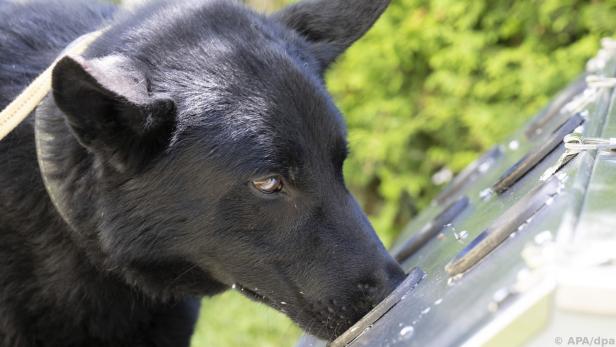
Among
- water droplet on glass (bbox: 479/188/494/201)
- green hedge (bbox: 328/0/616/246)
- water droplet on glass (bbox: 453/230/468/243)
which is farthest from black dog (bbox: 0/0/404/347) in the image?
green hedge (bbox: 328/0/616/246)

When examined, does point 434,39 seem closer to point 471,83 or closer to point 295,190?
point 471,83

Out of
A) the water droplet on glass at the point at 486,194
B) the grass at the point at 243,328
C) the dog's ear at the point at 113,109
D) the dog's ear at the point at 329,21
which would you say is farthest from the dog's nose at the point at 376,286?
the grass at the point at 243,328

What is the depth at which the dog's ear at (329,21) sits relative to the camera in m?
2.91

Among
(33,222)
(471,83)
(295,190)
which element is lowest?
(471,83)

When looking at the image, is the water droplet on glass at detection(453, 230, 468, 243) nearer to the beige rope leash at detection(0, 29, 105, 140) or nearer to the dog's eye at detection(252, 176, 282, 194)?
the dog's eye at detection(252, 176, 282, 194)

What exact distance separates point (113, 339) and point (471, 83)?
292cm

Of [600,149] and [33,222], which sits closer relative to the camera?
[600,149]

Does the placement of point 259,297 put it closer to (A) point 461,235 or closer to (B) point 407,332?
(A) point 461,235

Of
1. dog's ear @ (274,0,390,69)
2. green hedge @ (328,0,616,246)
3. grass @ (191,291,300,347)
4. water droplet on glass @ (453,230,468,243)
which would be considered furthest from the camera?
grass @ (191,291,300,347)

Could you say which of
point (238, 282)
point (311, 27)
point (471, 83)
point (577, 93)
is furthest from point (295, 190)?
point (471, 83)

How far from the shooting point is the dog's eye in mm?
2361

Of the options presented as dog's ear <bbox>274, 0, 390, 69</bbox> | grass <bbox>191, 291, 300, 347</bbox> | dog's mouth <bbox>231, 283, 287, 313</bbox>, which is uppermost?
dog's ear <bbox>274, 0, 390, 69</bbox>

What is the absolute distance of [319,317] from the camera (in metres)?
2.37

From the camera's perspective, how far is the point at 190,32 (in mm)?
2535
